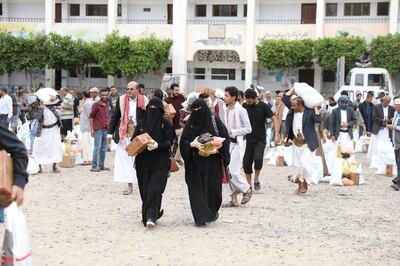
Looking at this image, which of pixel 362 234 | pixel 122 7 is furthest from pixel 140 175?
pixel 122 7

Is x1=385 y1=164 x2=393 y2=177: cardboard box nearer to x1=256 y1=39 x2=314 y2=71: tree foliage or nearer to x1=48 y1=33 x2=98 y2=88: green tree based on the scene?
x1=256 y1=39 x2=314 y2=71: tree foliage

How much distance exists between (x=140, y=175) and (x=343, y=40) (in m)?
A: 30.0

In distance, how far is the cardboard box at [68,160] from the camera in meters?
13.8

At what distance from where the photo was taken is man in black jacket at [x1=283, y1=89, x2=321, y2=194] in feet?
34.7

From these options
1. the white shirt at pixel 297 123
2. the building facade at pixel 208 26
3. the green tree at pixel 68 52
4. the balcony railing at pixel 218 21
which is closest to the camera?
the white shirt at pixel 297 123

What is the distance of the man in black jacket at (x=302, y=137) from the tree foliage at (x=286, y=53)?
2655cm

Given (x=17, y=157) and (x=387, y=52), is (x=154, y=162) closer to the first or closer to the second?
(x=17, y=157)

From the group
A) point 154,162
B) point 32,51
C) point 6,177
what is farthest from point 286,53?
point 6,177

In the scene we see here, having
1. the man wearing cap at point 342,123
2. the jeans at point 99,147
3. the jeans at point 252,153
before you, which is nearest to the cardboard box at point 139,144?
the jeans at point 252,153

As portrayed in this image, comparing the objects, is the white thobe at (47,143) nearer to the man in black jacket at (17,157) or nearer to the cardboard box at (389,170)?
the cardboard box at (389,170)

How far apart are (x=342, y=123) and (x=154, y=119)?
6.93 meters

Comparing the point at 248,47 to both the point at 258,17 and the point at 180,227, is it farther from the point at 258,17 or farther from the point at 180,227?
the point at 180,227

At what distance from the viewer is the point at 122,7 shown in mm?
43312

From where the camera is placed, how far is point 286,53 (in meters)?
37.2
